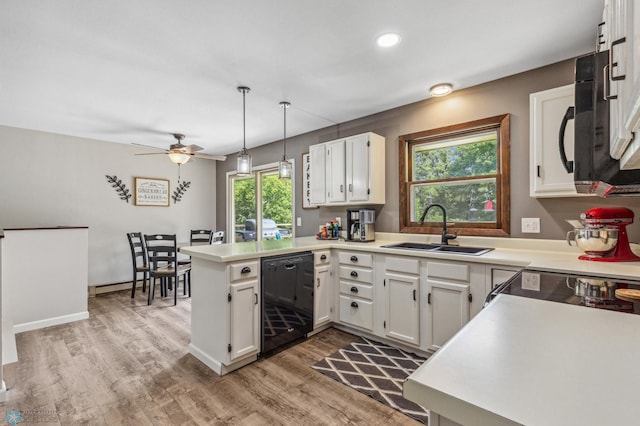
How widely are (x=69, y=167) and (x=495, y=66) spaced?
5.36 m

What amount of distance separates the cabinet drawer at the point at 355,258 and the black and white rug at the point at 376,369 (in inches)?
28.7

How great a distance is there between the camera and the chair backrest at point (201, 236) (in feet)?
16.0

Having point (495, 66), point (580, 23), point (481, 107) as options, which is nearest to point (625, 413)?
point (580, 23)

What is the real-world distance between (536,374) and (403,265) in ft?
6.49

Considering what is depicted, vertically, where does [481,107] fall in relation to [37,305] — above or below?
above

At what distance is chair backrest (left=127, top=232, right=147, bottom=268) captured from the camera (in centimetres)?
424

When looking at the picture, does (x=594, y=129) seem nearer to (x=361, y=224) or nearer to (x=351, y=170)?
(x=361, y=224)

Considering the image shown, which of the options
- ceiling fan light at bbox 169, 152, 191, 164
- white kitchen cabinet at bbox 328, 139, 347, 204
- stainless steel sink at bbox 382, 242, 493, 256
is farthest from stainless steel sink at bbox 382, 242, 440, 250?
ceiling fan light at bbox 169, 152, 191, 164

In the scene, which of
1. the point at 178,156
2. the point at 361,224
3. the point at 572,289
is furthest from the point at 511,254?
the point at 178,156

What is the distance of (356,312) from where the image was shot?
2.84m

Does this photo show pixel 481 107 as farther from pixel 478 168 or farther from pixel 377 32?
pixel 377 32

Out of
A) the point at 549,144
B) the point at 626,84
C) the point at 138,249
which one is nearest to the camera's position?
the point at 626,84

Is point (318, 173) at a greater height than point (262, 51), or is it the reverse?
point (262, 51)

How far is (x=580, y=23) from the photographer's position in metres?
1.84
